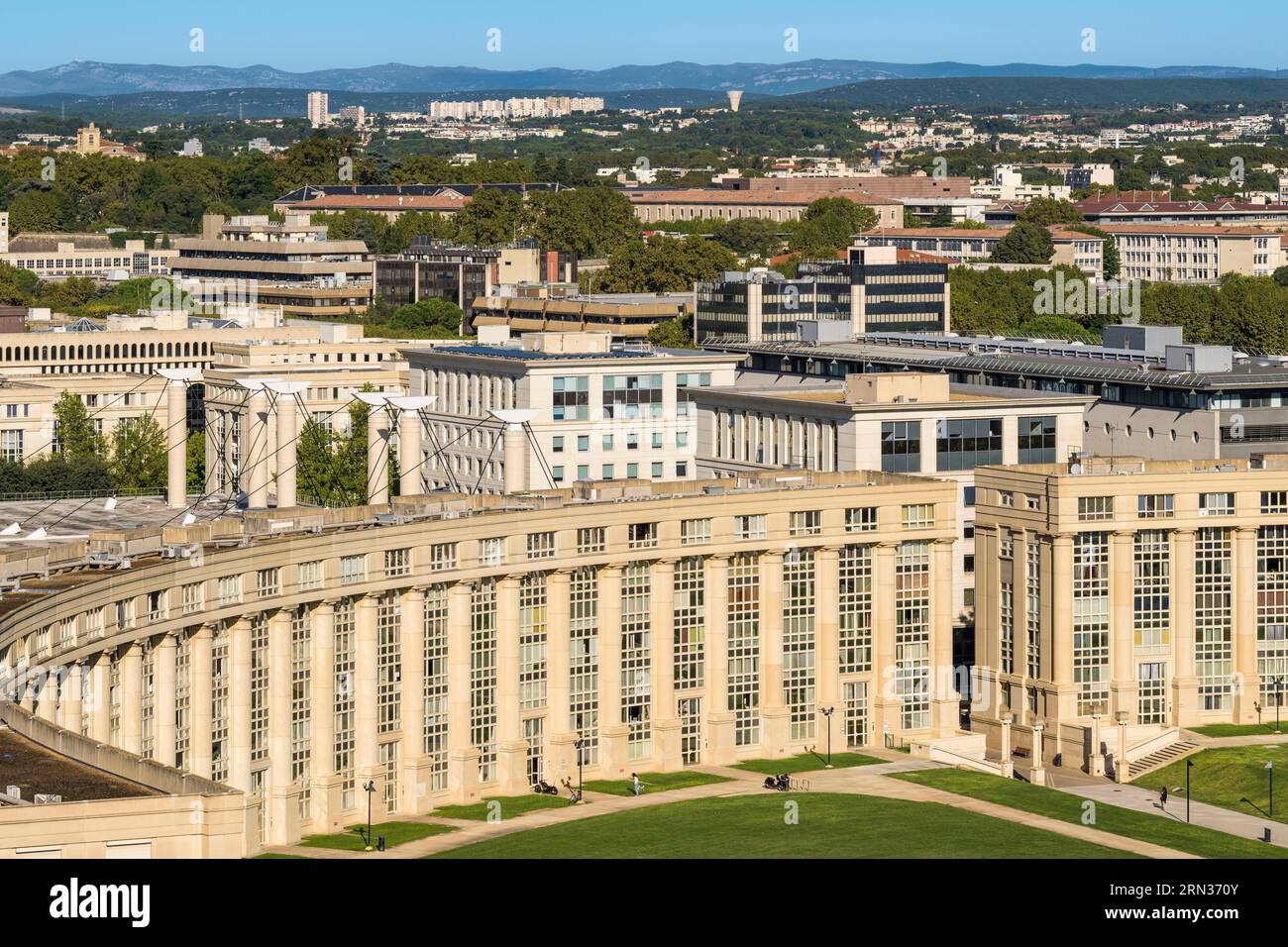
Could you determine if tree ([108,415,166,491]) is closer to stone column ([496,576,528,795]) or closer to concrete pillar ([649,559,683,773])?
concrete pillar ([649,559,683,773])

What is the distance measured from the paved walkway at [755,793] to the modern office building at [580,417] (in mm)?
47288

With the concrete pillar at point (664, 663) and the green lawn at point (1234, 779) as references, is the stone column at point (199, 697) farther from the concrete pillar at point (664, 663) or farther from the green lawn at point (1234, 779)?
the green lawn at point (1234, 779)

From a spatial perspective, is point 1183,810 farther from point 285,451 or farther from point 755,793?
point 285,451

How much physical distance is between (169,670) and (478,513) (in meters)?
18.9

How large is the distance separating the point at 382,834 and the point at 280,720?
232 inches

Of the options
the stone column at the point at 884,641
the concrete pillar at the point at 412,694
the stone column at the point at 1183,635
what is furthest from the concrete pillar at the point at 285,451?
the stone column at the point at 1183,635

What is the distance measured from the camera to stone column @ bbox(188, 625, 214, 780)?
103688mm

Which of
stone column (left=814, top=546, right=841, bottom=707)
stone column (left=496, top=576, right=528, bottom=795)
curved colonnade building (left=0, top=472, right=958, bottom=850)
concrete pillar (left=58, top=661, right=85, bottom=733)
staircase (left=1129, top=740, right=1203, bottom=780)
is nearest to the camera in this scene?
concrete pillar (left=58, top=661, right=85, bottom=733)

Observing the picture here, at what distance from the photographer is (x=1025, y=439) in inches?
5984

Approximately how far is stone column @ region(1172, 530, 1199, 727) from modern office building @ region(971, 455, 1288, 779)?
1.7 inches

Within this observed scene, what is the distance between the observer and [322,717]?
110 m

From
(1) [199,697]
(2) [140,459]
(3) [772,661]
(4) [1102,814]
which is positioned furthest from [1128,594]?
(2) [140,459]

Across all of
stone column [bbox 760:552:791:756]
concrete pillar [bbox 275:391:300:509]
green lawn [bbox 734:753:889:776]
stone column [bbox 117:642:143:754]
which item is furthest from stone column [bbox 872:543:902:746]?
concrete pillar [bbox 275:391:300:509]

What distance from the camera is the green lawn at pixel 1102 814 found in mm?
103144
